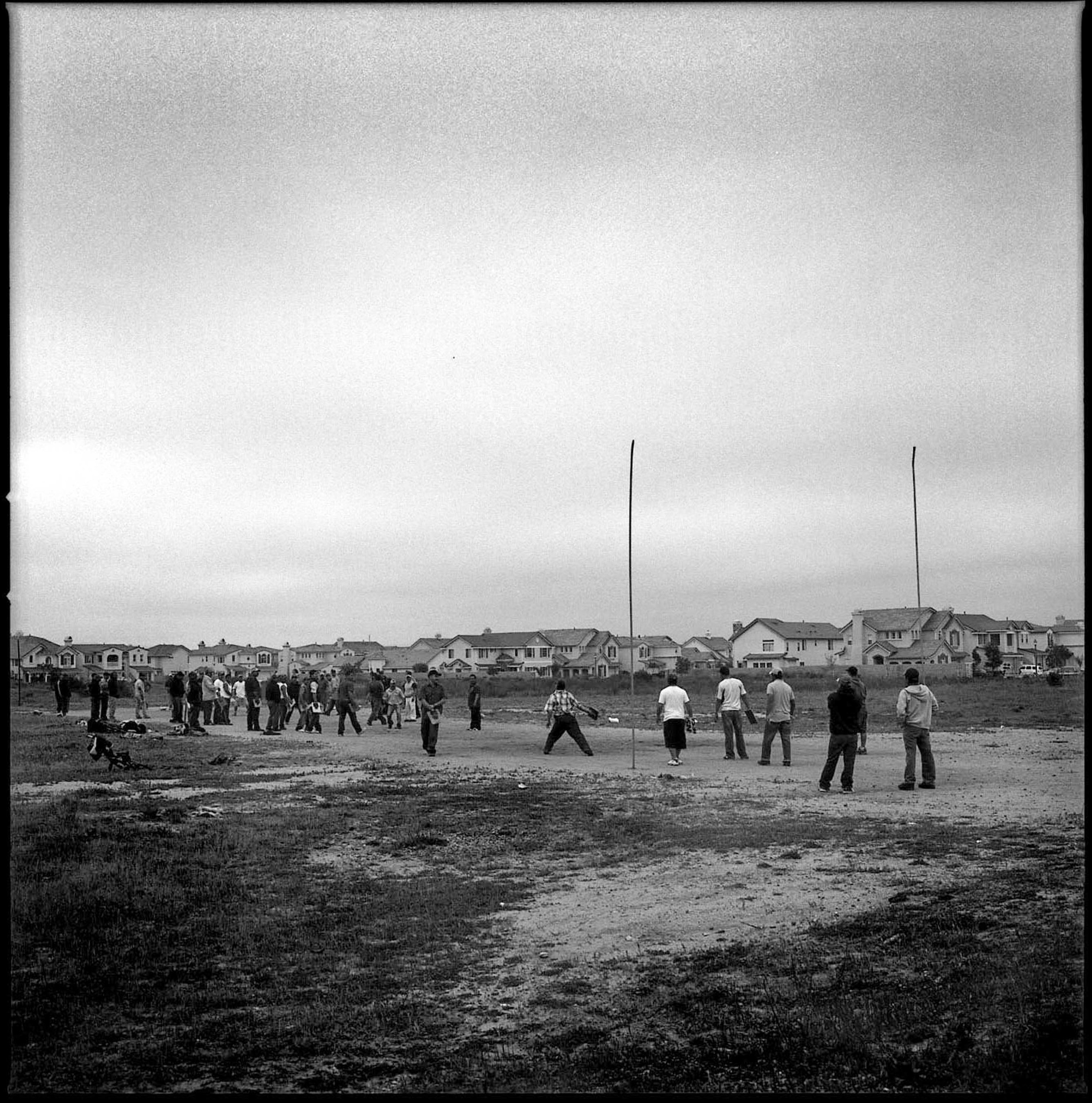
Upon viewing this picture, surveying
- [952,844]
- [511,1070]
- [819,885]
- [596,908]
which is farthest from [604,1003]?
[952,844]

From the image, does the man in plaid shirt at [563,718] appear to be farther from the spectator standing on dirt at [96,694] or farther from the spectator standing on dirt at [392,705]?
the spectator standing on dirt at [96,694]

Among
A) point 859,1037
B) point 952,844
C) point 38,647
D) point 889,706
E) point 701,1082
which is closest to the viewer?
point 701,1082

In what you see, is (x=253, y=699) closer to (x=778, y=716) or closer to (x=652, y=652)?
(x=778, y=716)

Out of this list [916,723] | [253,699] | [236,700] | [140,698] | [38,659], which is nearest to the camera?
[916,723]

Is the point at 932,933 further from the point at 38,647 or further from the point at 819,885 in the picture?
the point at 38,647

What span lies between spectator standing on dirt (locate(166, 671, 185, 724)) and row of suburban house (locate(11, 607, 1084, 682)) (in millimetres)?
41945

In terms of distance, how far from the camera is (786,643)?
108m

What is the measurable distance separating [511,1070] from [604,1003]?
1.11m

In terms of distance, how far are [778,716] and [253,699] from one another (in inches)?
606

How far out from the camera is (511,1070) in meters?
5.40

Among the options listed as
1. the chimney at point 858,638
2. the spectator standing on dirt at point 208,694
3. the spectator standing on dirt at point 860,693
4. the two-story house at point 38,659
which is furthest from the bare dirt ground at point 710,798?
the chimney at point 858,638

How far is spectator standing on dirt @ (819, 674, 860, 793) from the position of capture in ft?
49.2

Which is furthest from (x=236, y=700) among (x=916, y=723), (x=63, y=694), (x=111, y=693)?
(x=916, y=723)

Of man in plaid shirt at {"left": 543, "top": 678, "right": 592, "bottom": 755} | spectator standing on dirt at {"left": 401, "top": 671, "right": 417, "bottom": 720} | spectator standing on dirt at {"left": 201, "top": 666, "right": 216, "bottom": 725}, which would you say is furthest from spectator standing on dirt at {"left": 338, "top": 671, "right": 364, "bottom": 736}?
man in plaid shirt at {"left": 543, "top": 678, "right": 592, "bottom": 755}
